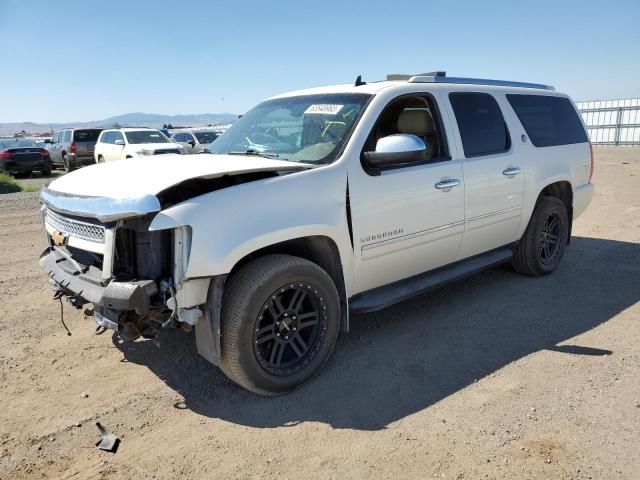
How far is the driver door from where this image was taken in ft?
11.9

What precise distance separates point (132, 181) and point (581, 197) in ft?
16.7

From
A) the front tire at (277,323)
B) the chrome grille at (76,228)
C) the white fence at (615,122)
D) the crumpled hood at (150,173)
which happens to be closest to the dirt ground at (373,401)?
the front tire at (277,323)

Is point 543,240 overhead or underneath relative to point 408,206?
underneath

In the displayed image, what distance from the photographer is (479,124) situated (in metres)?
4.63

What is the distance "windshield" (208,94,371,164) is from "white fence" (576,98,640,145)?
25738mm

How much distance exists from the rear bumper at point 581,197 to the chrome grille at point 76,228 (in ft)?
16.7

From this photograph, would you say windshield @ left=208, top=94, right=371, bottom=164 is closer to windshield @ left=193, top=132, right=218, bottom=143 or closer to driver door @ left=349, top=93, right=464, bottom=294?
driver door @ left=349, top=93, right=464, bottom=294

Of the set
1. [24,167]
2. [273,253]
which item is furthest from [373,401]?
[24,167]

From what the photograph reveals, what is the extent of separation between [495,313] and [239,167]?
2.79 meters

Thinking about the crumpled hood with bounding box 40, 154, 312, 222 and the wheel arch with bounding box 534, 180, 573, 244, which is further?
the wheel arch with bounding box 534, 180, 573, 244

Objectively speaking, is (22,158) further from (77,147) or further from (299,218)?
(299,218)

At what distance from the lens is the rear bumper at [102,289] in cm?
279

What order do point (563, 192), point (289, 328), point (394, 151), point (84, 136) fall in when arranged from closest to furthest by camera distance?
point (289, 328), point (394, 151), point (563, 192), point (84, 136)

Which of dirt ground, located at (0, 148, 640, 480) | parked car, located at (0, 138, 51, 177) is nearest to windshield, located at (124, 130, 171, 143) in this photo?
parked car, located at (0, 138, 51, 177)
